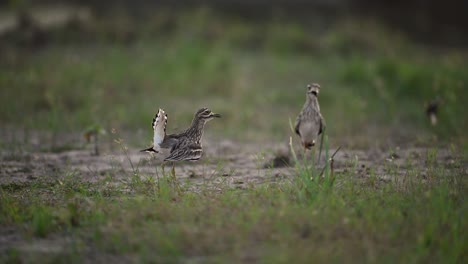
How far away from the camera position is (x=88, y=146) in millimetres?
8531

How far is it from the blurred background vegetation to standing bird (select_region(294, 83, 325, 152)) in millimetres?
2254

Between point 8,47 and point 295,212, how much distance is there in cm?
1009

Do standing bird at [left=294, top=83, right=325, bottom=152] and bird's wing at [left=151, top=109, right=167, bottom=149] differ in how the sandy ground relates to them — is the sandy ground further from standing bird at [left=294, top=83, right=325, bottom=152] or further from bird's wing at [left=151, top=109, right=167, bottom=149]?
standing bird at [left=294, top=83, right=325, bottom=152]

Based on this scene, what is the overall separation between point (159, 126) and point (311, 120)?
1.56 meters

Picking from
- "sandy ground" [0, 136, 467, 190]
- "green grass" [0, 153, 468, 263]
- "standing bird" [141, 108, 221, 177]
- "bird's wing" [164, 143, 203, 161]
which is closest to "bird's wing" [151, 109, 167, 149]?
"standing bird" [141, 108, 221, 177]

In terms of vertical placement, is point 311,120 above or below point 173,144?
above

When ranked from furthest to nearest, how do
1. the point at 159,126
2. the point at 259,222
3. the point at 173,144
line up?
the point at 173,144 < the point at 159,126 < the point at 259,222

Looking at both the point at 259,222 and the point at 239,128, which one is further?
the point at 239,128

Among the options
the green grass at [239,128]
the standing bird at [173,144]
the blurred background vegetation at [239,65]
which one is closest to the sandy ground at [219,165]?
the green grass at [239,128]

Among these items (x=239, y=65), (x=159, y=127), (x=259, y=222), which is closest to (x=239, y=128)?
(x=159, y=127)

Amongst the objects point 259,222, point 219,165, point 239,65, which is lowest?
point 259,222

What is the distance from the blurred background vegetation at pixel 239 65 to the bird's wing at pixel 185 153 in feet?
7.76

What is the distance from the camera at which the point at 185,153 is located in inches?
249

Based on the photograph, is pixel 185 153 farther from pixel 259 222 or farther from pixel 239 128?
pixel 239 128
